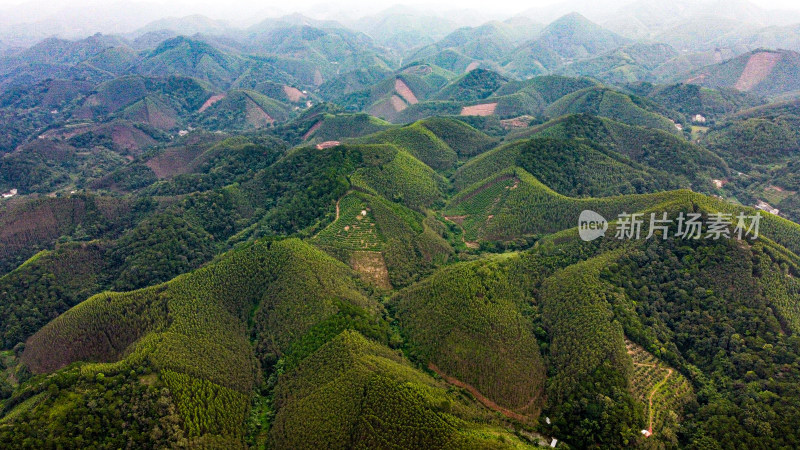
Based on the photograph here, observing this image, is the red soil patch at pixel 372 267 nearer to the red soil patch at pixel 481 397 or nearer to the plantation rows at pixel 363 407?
the plantation rows at pixel 363 407

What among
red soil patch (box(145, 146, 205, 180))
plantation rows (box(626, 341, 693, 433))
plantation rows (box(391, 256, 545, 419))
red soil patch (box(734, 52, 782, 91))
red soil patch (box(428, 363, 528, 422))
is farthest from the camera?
red soil patch (box(734, 52, 782, 91))

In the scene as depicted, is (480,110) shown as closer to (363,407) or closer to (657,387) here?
(657,387)

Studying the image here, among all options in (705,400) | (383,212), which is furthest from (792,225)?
(383,212)

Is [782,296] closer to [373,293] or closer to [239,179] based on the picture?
[373,293]

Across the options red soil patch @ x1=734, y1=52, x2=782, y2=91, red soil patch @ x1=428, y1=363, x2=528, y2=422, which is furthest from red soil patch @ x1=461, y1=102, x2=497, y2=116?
red soil patch @ x1=428, y1=363, x2=528, y2=422

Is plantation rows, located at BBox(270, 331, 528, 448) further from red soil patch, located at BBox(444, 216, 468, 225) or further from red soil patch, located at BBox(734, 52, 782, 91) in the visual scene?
red soil patch, located at BBox(734, 52, 782, 91)

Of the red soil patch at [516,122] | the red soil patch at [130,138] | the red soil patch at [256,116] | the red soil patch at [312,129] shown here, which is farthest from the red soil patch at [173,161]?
the red soil patch at [516,122]

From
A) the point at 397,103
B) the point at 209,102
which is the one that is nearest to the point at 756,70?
the point at 397,103
